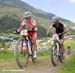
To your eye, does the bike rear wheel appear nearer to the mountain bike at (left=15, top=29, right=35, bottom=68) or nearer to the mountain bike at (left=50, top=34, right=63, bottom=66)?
the mountain bike at (left=15, top=29, right=35, bottom=68)

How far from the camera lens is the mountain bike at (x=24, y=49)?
14.4 m

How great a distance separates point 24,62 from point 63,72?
272 centimetres

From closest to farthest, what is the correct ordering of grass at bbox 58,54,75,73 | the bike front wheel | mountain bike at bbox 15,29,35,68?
grass at bbox 58,54,75,73, mountain bike at bbox 15,29,35,68, the bike front wheel

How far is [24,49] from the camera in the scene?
15.0 meters

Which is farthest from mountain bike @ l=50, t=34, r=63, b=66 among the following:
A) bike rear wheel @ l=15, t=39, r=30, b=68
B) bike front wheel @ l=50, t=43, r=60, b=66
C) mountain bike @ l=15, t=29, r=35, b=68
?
bike rear wheel @ l=15, t=39, r=30, b=68

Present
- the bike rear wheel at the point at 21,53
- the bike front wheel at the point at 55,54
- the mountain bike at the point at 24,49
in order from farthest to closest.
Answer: the bike front wheel at the point at 55,54 → the mountain bike at the point at 24,49 → the bike rear wheel at the point at 21,53

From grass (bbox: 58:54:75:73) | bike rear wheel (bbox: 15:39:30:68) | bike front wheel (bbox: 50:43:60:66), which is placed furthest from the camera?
bike front wheel (bbox: 50:43:60:66)

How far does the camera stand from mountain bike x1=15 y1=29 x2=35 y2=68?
14.4m

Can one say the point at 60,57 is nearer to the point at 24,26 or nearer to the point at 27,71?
the point at 24,26

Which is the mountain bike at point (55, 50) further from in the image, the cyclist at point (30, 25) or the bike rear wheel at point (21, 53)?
the bike rear wheel at point (21, 53)

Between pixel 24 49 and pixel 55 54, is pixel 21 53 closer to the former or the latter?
pixel 24 49

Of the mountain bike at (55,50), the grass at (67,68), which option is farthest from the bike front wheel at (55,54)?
the grass at (67,68)

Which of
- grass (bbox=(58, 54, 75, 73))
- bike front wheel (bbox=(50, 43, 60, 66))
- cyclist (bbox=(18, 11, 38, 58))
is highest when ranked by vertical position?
cyclist (bbox=(18, 11, 38, 58))

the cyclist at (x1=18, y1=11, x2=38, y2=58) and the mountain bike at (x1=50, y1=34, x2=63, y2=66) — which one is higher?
the cyclist at (x1=18, y1=11, x2=38, y2=58)
